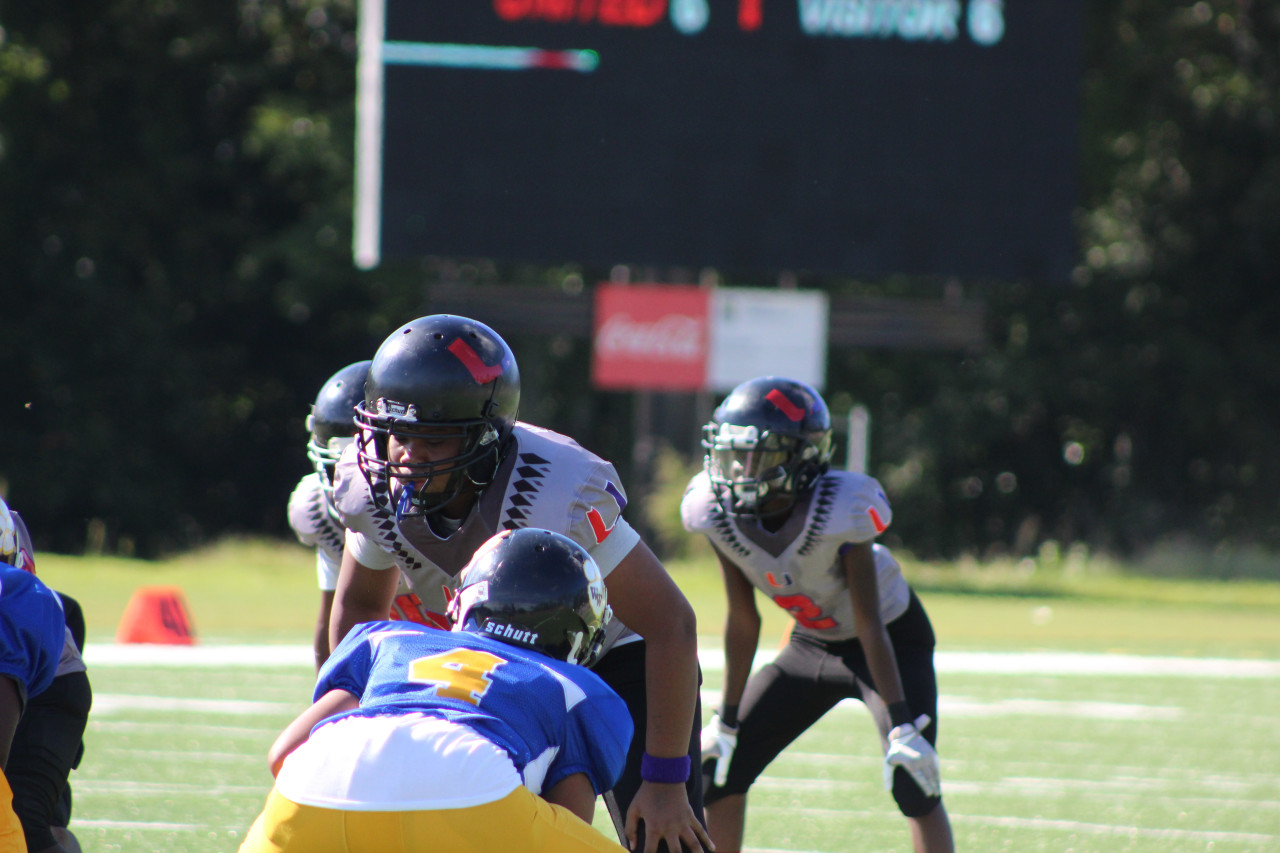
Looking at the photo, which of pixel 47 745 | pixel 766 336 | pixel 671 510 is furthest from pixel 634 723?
pixel 766 336

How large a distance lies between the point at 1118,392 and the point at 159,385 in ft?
48.2

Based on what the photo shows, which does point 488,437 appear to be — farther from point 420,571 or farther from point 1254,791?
point 1254,791

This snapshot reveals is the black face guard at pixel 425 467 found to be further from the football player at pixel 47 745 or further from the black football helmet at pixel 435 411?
the football player at pixel 47 745

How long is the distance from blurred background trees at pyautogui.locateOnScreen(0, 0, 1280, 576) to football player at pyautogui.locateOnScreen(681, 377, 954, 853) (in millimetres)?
19401

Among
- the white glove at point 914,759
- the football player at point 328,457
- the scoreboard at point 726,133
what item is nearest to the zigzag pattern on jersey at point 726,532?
the white glove at point 914,759

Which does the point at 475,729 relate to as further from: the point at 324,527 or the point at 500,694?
the point at 324,527

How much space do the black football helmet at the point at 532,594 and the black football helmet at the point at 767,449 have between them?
1874 mm

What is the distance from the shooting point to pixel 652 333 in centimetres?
1798

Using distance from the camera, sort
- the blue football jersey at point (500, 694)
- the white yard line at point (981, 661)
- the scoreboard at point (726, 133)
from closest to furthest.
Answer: the blue football jersey at point (500, 694) → the white yard line at point (981, 661) → the scoreboard at point (726, 133)

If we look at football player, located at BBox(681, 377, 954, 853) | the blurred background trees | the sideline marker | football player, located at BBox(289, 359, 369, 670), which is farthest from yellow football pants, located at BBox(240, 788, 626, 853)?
the blurred background trees

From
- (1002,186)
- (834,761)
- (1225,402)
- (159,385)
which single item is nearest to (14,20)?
(159,385)

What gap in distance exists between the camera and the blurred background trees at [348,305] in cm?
2538

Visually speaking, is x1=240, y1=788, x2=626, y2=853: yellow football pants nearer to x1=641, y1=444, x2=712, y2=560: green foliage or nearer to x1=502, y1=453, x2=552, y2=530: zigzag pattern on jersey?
A: x1=502, y1=453, x2=552, y2=530: zigzag pattern on jersey

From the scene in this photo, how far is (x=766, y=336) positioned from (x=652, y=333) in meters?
1.22
